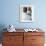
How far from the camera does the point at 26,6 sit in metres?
4.09

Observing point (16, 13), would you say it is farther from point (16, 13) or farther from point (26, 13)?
point (26, 13)

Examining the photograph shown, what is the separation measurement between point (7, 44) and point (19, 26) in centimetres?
80

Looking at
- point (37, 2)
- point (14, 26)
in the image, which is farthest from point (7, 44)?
point (37, 2)

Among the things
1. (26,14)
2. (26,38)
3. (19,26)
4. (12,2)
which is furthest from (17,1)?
(26,38)

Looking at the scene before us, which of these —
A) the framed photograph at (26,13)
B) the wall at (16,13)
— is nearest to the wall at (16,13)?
the wall at (16,13)

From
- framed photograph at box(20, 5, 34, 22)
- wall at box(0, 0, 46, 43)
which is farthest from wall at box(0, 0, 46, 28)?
framed photograph at box(20, 5, 34, 22)

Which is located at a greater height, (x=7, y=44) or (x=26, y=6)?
(x=26, y=6)

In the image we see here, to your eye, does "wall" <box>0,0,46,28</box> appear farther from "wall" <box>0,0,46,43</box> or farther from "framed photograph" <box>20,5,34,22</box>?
"framed photograph" <box>20,5,34,22</box>

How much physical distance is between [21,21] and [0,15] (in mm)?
718

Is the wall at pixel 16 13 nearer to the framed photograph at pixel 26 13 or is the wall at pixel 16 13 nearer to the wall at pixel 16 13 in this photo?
the wall at pixel 16 13

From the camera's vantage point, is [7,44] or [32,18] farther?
[32,18]

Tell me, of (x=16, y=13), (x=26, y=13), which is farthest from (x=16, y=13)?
(x=26, y=13)

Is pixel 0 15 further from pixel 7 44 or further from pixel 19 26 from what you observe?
pixel 7 44

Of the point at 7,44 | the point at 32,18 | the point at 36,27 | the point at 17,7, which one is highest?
the point at 17,7
